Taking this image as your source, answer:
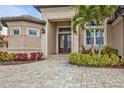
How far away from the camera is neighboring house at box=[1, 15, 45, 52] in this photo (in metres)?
19.4

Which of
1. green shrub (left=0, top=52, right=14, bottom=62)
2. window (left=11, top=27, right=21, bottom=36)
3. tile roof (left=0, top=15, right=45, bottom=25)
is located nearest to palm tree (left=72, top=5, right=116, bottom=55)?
tile roof (left=0, top=15, right=45, bottom=25)

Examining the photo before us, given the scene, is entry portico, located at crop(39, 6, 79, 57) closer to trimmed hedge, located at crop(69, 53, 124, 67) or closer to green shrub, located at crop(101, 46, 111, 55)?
green shrub, located at crop(101, 46, 111, 55)

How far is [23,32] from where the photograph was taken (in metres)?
19.5

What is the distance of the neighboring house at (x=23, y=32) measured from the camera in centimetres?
1939

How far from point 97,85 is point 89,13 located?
7167 mm

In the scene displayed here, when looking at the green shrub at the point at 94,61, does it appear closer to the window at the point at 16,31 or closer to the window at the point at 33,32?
the window at the point at 33,32

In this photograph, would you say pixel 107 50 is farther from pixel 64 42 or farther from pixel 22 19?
pixel 22 19

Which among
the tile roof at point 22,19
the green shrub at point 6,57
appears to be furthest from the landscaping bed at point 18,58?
the tile roof at point 22,19

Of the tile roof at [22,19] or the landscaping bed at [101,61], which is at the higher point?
the tile roof at [22,19]
